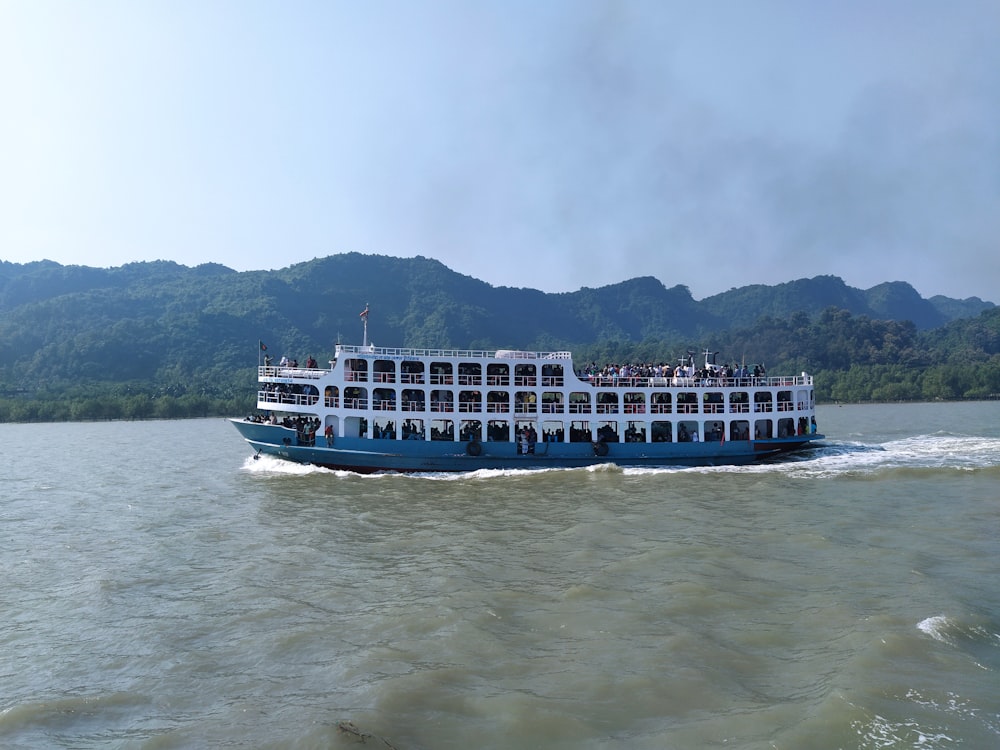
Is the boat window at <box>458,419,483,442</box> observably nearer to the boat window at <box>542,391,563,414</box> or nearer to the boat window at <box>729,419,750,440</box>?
the boat window at <box>542,391,563,414</box>

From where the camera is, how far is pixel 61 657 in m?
11.7

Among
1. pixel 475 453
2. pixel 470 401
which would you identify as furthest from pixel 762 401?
pixel 475 453

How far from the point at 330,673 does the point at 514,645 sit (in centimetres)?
299

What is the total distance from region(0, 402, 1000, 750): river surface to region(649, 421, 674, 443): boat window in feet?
21.3

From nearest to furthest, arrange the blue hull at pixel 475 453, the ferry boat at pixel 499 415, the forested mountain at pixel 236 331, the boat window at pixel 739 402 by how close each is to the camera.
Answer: the blue hull at pixel 475 453
the ferry boat at pixel 499 415
the boat window at pixel 739 402
the forested mountain at pixel 236 331

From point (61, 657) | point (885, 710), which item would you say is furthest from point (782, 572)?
point (61, 657)

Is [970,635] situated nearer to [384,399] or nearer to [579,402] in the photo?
[579,402]

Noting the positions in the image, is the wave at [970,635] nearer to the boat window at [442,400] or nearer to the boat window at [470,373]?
the boat window at [470,373]

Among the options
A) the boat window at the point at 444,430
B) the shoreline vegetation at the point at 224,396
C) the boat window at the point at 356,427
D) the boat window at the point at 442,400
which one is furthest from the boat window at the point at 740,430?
the shoreline vegetation at the point at 224,396

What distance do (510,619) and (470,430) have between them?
61.4ft

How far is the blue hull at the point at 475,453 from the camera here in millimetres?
30109

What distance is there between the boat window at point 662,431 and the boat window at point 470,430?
790 cm

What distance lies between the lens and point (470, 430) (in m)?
31.3

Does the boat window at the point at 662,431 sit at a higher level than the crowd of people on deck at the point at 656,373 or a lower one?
lower
